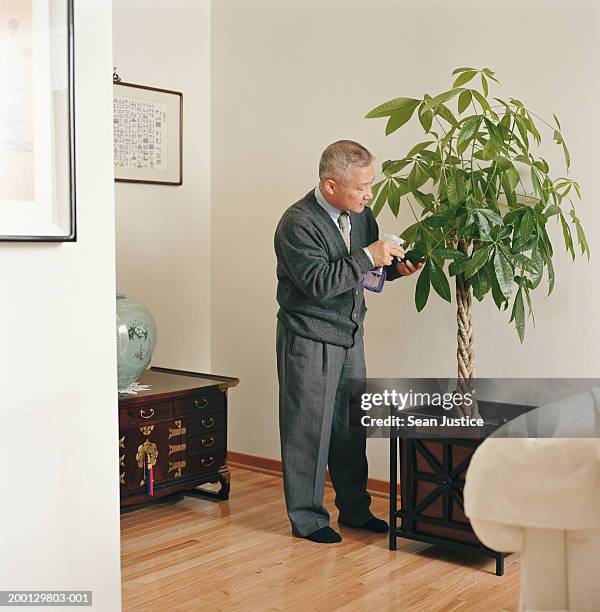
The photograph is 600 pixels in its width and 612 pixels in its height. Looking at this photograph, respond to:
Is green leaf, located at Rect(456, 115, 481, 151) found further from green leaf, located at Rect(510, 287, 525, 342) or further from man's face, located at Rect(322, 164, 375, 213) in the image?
green leaf, located at Rect(510, 287, 525, 342)

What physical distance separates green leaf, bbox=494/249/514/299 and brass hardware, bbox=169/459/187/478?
1.50 m

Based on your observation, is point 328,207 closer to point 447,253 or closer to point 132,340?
point 447,253

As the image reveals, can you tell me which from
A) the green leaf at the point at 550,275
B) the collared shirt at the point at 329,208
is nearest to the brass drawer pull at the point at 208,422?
the collared shirt at the point at 329,208

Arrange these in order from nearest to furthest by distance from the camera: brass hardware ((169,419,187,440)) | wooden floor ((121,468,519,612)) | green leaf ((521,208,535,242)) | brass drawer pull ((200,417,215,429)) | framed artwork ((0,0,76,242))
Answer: framed artwork ((0,0,76,242))
wooden floor ((121,468,519,612))
green leaf ((521,208,535,242))
brass hardware ((169,419,187,440))
brass drawer pull ((200,417,215,429))

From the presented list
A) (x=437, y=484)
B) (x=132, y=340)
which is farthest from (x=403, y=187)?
(x=132, y=340)

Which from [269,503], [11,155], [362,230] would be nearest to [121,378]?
[269,503]

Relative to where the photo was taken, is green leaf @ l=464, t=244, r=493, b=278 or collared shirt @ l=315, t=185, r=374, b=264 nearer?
green leaf @ l=464, t=244, r=493, b=278

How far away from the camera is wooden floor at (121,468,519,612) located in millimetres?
2729

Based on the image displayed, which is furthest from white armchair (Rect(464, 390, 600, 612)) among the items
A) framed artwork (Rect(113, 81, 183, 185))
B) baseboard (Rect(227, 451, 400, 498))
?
framed artwork (Rect(113, 81, 183, 185))

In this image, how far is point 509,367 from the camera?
3.48 m

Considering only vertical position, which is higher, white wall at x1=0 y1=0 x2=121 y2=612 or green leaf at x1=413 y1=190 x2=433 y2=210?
green leaf at x1=413 y1=190 x2=433 y2=210

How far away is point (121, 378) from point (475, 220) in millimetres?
1497

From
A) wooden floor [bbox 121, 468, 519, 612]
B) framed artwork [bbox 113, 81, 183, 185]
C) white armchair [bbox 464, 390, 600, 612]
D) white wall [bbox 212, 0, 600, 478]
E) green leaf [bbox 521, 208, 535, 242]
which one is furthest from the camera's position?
framed artwork [bbox 113, 81, 183, 185]

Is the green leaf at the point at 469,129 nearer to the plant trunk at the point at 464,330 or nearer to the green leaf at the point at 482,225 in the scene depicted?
the green leaf at the point at 482,225
